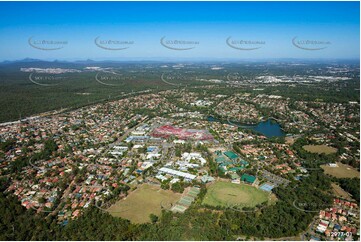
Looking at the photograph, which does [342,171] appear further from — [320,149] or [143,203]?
[143,203]

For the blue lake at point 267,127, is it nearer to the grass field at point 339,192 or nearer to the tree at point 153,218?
the grass field at point 339,192

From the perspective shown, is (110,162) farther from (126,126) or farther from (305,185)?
(305,185)

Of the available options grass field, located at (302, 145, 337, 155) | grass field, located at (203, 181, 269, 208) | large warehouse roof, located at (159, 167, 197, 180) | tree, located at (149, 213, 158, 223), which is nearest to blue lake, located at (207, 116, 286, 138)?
grass field, located at (302, 145, 337, 155)

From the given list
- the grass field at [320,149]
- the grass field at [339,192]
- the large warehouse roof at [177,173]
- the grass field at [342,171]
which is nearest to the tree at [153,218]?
the large warehouse roof at [177,173]

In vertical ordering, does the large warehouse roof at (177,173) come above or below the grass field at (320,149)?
above

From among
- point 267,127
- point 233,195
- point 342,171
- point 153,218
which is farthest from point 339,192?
point 267,127
